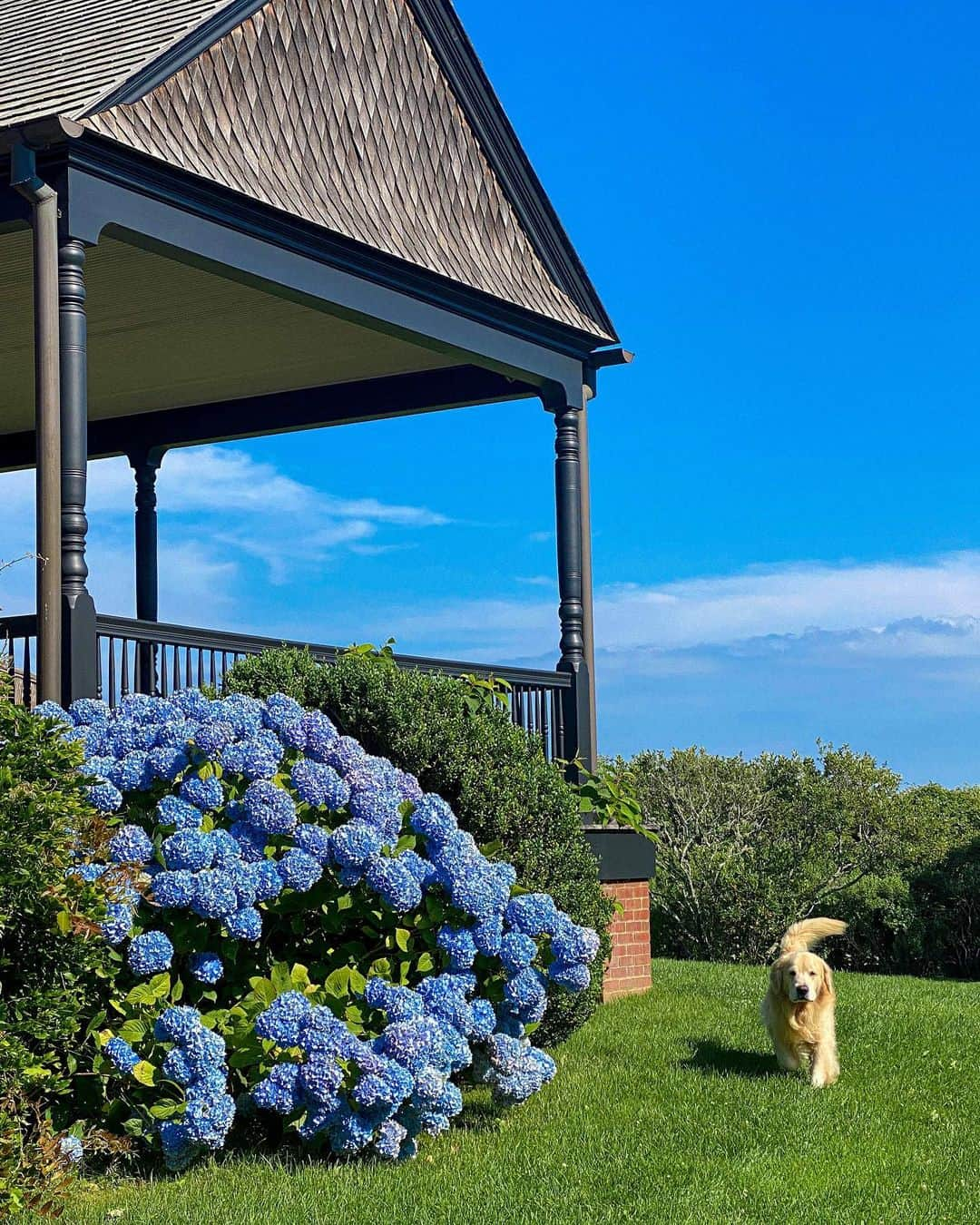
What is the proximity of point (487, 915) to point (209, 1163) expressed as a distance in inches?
62.8

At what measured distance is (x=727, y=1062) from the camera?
29.2 feet

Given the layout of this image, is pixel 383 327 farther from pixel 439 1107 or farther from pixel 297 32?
pixel 439 1107

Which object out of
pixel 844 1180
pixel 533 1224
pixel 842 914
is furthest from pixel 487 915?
pixel 842 914

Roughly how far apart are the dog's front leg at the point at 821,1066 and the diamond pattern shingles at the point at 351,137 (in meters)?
6.16

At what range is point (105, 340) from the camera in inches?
494

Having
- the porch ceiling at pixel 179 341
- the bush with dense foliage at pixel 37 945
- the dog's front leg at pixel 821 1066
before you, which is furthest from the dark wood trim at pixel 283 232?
the dog's front leg at pixel 821 1066

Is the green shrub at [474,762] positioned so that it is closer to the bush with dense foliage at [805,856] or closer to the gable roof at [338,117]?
the gable roof at [338,117]

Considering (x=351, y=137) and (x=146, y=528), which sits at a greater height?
Answer: (x=351, y=137)

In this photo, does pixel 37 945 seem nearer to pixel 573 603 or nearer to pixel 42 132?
pixel 42 132

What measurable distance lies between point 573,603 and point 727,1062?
187 inches

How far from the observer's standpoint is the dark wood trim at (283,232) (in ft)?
28.2

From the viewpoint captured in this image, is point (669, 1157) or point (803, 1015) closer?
point (669, 1157)

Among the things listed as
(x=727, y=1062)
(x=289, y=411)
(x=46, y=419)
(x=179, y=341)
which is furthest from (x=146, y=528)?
(x=727, y=1062)

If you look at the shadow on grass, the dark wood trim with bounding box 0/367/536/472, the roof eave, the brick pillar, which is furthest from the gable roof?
the shadow on grass
